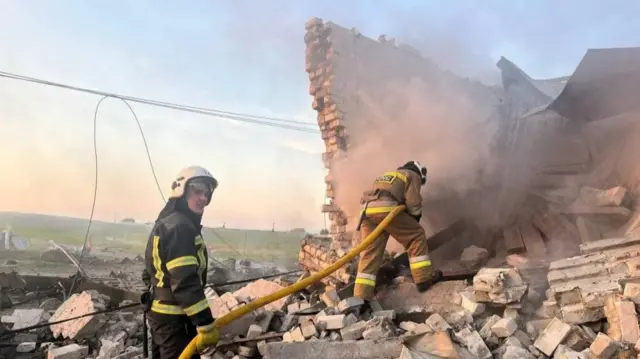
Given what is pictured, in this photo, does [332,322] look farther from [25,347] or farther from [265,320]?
[25,347]

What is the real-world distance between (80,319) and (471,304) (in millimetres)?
4838

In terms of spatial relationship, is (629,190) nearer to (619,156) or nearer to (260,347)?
(619,156)

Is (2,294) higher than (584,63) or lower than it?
lower

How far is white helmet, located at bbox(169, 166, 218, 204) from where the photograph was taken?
362 centimetres

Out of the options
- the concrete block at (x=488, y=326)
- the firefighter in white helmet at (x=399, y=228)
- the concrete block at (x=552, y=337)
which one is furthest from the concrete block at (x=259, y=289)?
the concrete block at (x=552, y=337)

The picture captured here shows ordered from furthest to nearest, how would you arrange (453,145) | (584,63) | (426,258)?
(453,145)
(584,63)
(426,258)

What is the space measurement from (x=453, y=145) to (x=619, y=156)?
2.22 metres

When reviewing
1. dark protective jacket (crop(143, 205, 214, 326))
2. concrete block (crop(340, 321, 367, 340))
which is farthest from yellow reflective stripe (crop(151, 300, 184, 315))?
concrete block (crop(340, 321, 367, 340))

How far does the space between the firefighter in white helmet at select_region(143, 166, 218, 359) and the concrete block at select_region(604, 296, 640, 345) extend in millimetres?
3065

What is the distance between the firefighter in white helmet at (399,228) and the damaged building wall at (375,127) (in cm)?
146

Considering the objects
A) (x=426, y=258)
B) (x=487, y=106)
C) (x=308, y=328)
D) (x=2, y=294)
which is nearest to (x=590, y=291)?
(x=426, y=258)

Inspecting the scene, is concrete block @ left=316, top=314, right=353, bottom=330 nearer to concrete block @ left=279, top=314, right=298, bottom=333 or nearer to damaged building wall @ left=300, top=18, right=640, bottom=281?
concrete block @ left=279, top=314, right=298, bottom=333

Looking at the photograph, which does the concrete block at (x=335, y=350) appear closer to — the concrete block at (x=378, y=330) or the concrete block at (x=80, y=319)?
→ the concrete block at (x=378, y=330)

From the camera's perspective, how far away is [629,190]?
5852 mm
